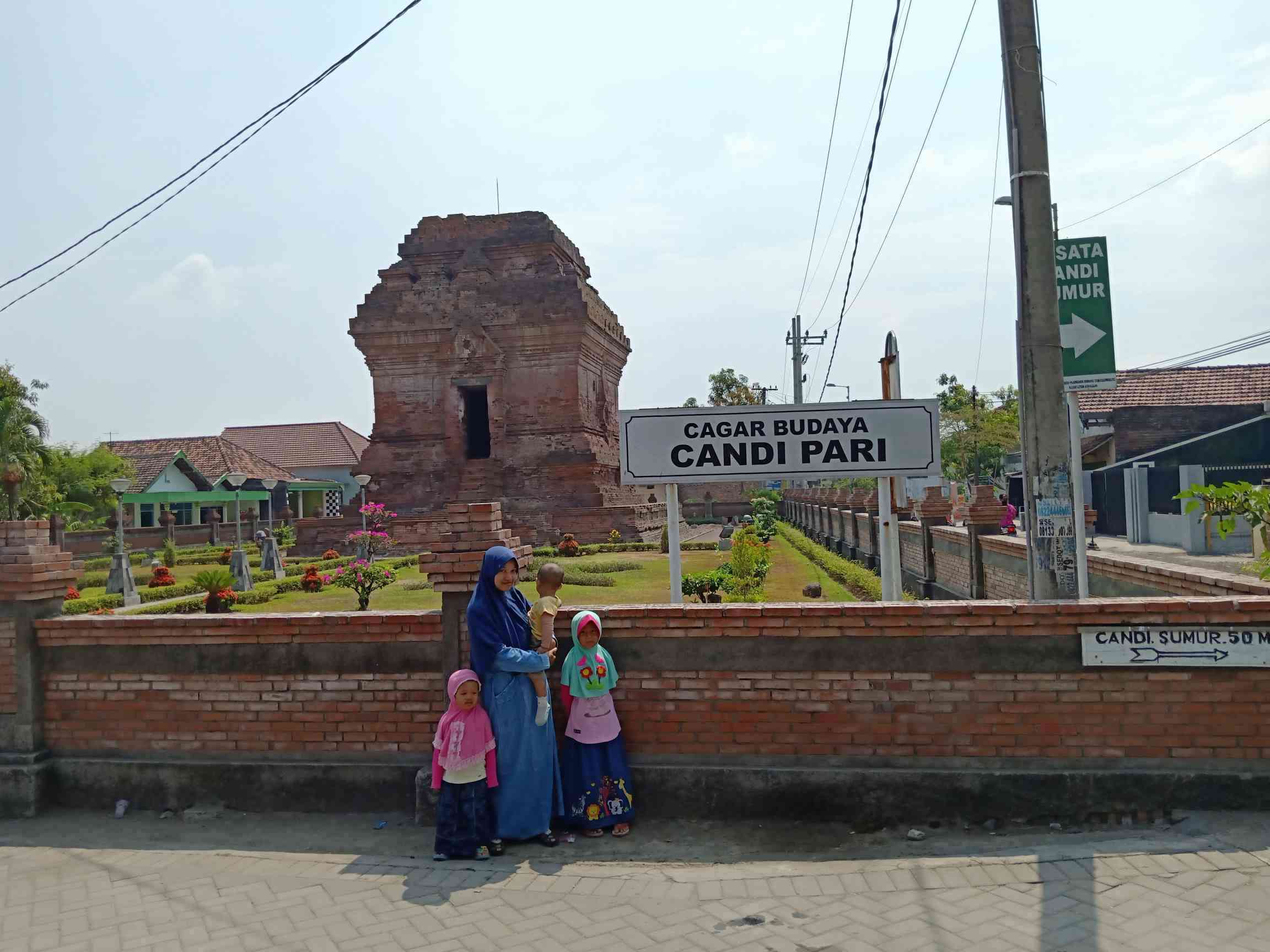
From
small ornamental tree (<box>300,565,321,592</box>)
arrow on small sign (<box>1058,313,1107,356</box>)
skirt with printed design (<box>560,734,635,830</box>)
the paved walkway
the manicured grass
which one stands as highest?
arrow on small sign (<box>1058,313,1107,356</box>)

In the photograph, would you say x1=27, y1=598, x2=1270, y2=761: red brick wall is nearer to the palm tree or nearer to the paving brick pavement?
the paving brick pavement

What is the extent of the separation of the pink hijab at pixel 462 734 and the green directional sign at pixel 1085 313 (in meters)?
3.58

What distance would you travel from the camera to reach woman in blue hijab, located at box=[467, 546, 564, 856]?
171 inches

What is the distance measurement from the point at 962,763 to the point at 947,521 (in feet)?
32.4

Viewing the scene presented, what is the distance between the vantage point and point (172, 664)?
5086mm

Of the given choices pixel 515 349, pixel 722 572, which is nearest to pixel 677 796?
pixel 722 572

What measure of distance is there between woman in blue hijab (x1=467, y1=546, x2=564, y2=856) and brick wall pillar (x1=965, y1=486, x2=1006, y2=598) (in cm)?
709

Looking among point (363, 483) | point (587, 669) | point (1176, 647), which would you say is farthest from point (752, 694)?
point (363, 483)

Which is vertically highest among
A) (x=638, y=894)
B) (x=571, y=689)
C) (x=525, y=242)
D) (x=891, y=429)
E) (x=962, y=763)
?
(x=525, y=242)

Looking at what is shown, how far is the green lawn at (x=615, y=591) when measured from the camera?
1297 centimetres

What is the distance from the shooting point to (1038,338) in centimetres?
473

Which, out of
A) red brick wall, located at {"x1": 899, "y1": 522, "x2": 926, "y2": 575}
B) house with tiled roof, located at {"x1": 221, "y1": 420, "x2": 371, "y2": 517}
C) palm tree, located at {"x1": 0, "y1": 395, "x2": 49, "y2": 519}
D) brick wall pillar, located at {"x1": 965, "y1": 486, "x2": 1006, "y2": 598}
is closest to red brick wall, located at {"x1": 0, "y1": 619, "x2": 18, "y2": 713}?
brick wall pillar, located at {"x1": 965, "y1": 486, "x2": 1006, "y2": 598}

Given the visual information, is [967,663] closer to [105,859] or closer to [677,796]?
[677,796]

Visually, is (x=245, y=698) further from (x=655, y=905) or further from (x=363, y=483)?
(x=363, y=483)
